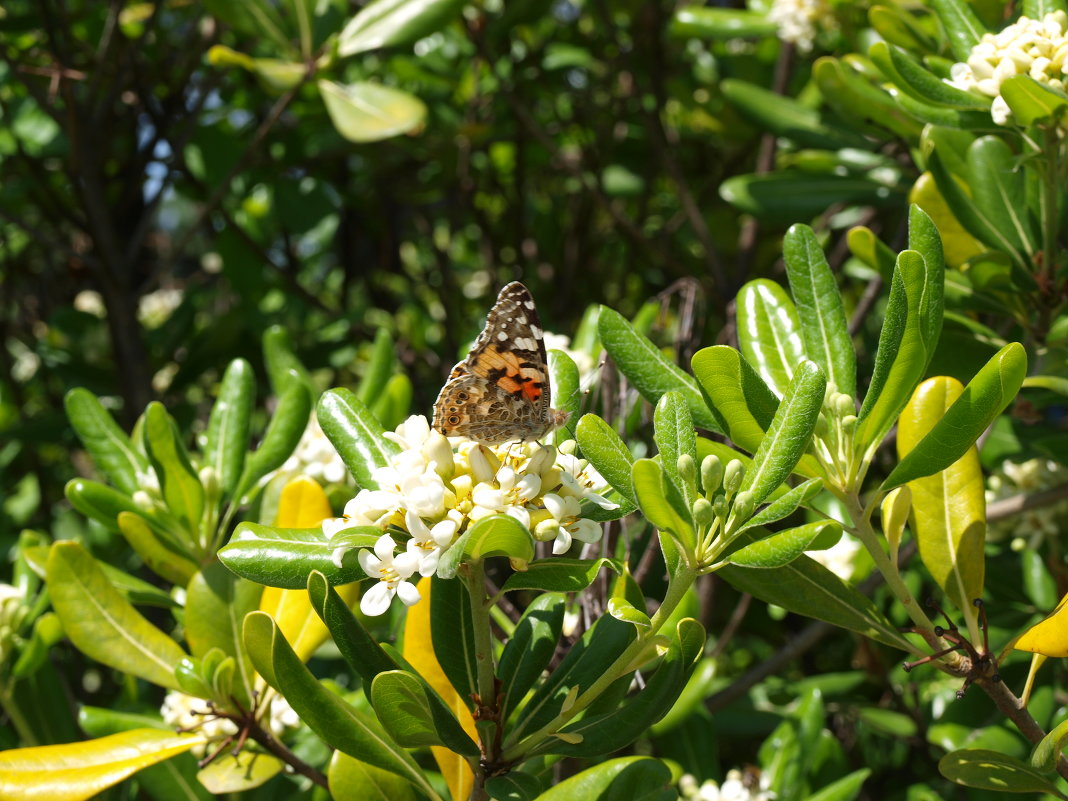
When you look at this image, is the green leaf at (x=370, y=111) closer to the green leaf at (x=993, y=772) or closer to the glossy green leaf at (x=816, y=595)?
the glossy green leaf at (x=816, y=595)

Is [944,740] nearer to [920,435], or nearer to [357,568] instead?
[920,435]

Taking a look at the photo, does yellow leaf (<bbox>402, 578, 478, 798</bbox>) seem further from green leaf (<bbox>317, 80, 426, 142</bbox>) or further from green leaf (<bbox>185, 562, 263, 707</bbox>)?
green leaf (<bbox>317, 80, 426, 142</bbox>)

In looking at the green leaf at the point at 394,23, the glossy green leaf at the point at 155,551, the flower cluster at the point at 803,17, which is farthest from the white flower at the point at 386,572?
the flower cluster at the point at 803,17

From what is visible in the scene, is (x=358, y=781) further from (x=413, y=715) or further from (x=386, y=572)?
(x=386, y=572)

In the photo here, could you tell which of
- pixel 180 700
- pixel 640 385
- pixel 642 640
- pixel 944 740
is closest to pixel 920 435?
pixel 640 385

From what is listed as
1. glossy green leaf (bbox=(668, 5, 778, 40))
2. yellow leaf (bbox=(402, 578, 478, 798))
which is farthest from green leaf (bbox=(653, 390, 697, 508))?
glossy green leaf (bbox=(668, 5, 778, 40))
